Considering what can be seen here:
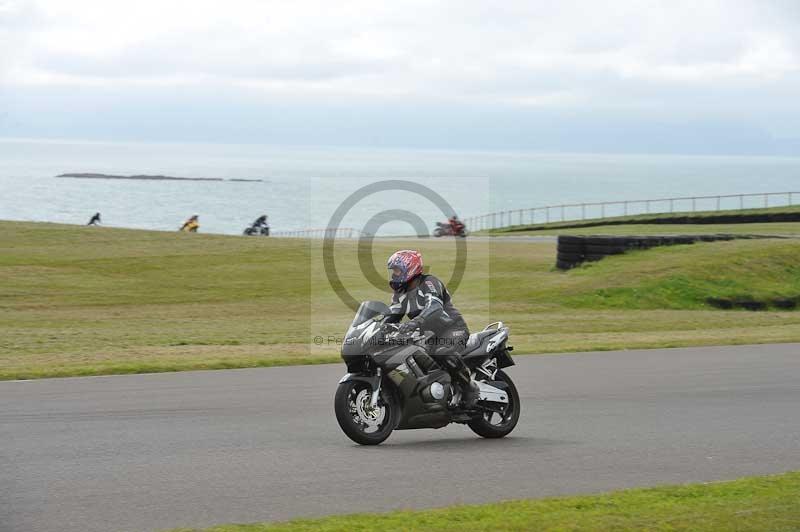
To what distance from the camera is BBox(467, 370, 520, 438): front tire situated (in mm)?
11266

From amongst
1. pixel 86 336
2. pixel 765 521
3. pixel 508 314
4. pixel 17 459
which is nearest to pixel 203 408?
pixel 17 459

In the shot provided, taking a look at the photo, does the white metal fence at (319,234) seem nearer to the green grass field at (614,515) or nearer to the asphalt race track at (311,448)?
the asphalt race track at (311,448)

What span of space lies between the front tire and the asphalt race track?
0.50 ft

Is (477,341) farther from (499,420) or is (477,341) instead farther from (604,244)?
(604,244)

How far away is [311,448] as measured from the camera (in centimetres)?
1041

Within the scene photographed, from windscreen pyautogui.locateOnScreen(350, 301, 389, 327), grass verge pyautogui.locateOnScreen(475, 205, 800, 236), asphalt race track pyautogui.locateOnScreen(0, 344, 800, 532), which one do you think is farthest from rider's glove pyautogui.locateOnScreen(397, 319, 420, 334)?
grass verge pyautogui.locateOnScreen(475, 205, 800, 236)

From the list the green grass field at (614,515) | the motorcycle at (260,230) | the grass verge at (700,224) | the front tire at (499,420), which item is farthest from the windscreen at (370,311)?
the motorcycle at (260,230)

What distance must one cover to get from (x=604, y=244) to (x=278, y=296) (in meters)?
10.2

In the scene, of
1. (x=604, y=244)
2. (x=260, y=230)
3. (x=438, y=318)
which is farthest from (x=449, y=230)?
(x=438, y=318)

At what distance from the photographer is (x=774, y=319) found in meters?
27.2

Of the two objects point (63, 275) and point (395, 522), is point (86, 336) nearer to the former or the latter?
point (63, 275)

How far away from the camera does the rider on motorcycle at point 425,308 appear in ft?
34.6

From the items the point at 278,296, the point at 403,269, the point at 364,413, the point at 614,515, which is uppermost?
the point at 403,269

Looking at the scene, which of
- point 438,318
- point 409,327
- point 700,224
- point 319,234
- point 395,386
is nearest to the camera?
point 409,327
